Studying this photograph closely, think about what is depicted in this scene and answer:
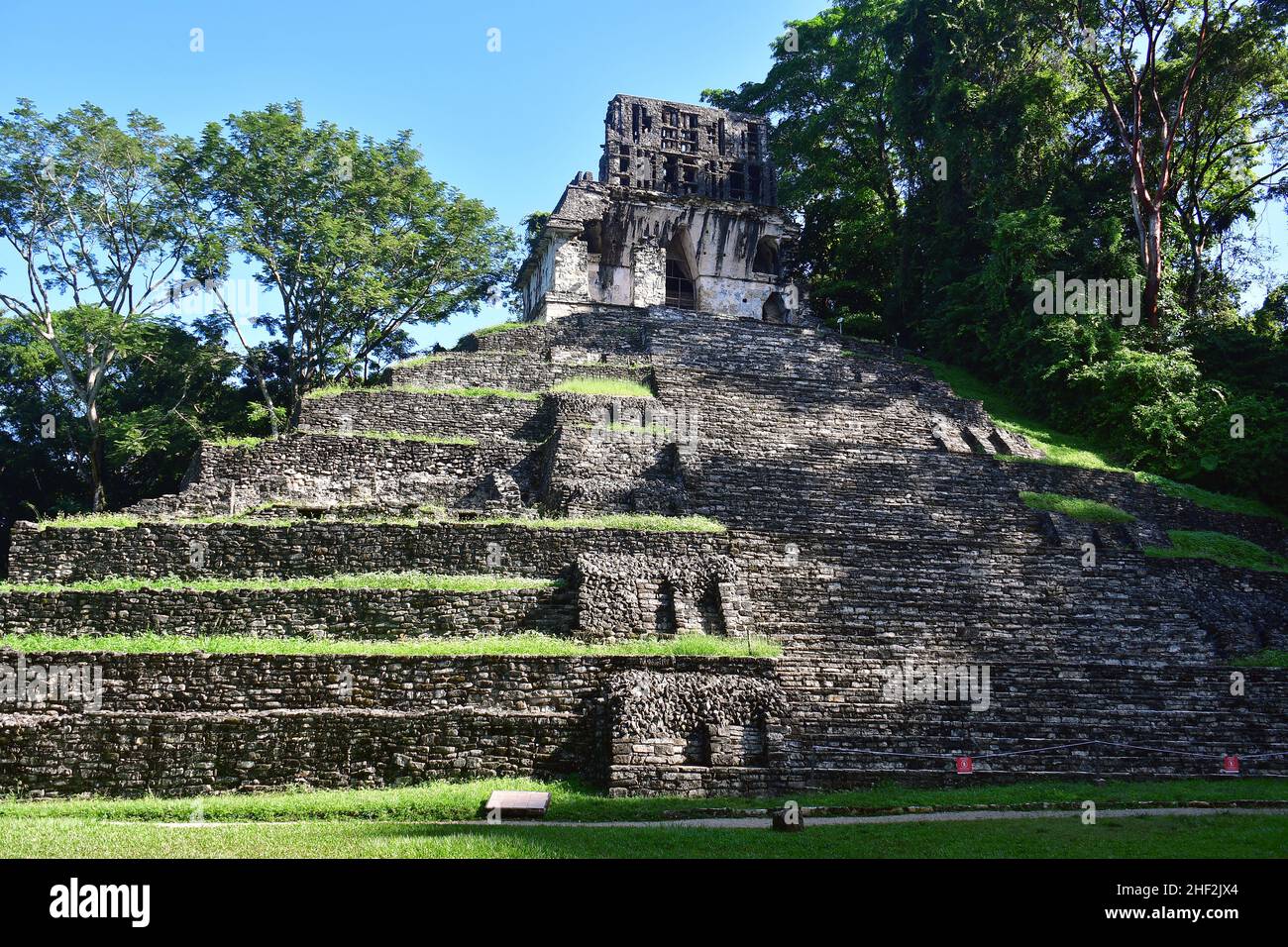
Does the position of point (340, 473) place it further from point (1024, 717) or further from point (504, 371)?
point (1024, 717)

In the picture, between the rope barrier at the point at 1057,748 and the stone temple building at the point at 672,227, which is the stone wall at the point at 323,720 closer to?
the rope barrier at the point at 1057,748

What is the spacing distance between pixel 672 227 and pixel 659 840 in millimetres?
27425

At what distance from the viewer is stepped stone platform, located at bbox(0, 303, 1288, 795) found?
11055 millimetres

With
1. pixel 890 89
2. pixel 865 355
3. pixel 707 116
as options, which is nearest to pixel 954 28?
pixel 890 89

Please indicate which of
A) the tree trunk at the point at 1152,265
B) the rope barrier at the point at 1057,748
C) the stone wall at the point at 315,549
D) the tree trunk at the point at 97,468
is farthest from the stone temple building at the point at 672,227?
the rope barrier at the point at 1057,748

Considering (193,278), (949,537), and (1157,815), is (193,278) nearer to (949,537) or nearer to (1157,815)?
(949,537)

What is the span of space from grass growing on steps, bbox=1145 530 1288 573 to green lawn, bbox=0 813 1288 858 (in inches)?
399

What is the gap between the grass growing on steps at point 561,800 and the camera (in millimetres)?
9617

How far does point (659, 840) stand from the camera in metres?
8.23

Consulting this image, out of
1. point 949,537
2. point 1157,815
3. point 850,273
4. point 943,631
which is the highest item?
point 850,273

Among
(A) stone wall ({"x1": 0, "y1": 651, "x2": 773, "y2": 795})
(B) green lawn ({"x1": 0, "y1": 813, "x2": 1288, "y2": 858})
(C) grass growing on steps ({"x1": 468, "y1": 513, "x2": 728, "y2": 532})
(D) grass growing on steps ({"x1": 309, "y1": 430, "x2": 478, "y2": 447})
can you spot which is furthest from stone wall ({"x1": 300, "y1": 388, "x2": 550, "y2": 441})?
(B) green lawn ({"x1": 0, "y1": 813, "x2": 1288, "y2": 858})

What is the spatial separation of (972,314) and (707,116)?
13.0 meters

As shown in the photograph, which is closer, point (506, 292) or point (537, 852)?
point (537, 852)

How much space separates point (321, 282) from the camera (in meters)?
26.7
